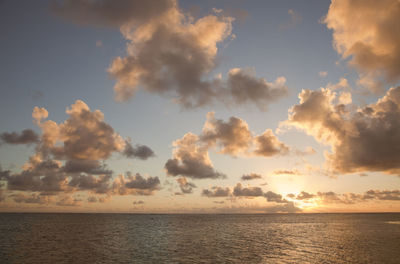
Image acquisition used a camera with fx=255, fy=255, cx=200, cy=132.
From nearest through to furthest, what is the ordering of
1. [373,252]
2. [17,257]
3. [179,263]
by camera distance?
[179,263]
[17,257]
[373,252]

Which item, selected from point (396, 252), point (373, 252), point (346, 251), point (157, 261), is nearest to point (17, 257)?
point (157, 261)

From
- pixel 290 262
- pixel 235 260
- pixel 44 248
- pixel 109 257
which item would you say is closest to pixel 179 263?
pixel 235 260

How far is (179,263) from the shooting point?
124 feet

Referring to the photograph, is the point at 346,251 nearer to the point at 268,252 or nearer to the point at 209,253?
the point at 268,252

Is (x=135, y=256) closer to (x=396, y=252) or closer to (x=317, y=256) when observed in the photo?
(x=317, y=256)

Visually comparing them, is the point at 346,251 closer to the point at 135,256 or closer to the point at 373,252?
the point at 373,252

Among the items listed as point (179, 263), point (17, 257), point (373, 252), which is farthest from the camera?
point (373, 252)

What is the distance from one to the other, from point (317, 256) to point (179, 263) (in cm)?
2435

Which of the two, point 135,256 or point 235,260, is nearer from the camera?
point 235,260

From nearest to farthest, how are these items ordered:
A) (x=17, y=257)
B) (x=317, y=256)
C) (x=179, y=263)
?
1. (x=179, y=263)
2. (x=17, y=257)
3. (x=317, y=256)

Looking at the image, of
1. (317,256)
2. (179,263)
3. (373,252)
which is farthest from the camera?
(373,252)

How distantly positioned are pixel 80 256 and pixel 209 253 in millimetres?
21981

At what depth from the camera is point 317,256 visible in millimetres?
44281

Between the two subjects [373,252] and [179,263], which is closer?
[179,263]
